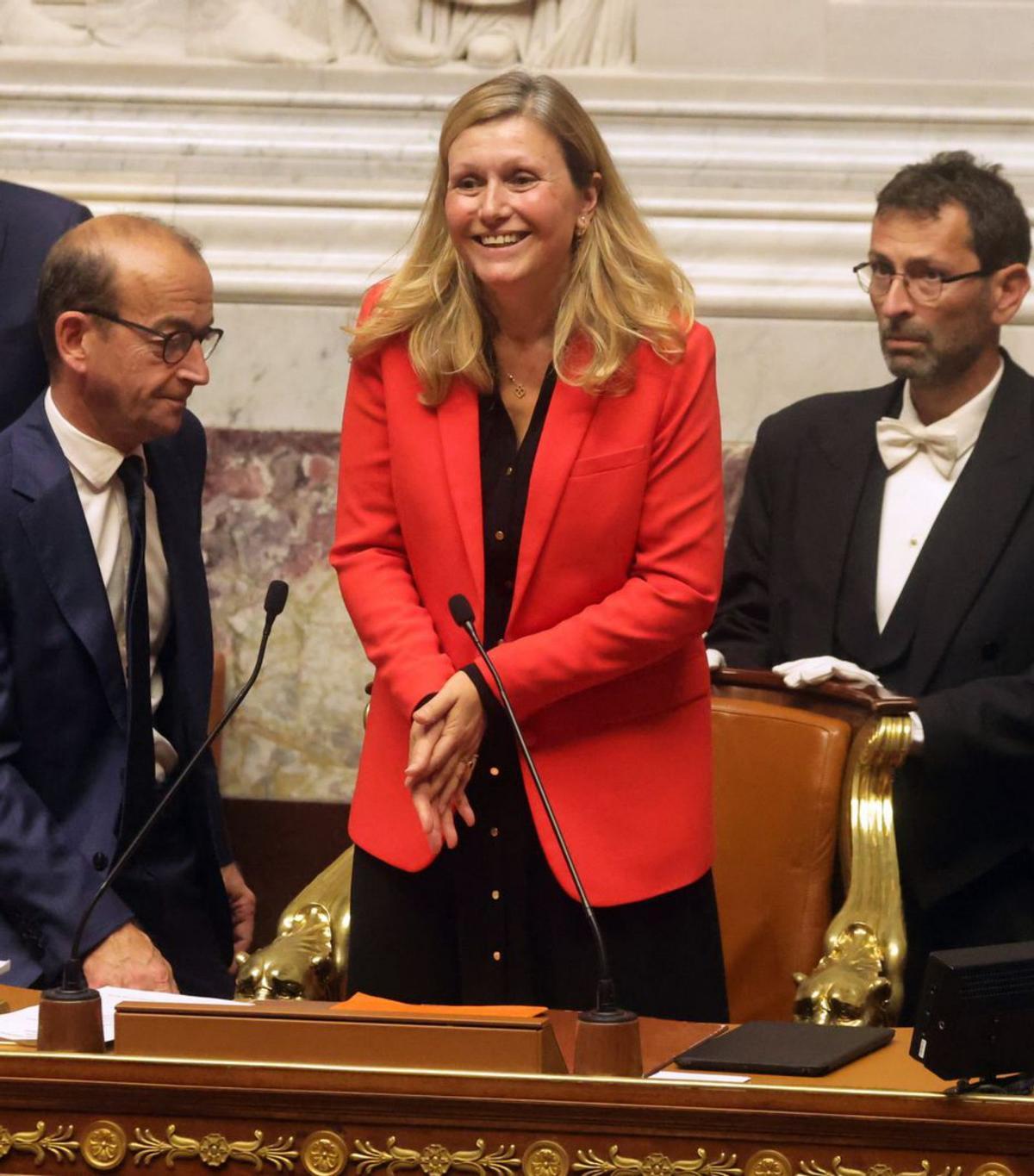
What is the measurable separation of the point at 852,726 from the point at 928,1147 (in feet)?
4.12

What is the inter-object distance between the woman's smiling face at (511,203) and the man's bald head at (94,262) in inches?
22.2

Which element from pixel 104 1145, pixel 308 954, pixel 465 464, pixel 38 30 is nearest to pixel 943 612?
pixel 465 464

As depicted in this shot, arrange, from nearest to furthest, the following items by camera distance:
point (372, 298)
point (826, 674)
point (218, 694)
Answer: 1. point (372, 298)
2. point (826, 674)
3. point (218, 694)

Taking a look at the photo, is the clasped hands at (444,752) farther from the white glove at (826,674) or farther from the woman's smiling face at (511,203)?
the white glove at (826,674)

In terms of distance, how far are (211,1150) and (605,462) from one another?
41.4 inches

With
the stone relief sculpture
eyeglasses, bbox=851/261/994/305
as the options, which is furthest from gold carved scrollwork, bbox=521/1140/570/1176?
the stone relief sculpture

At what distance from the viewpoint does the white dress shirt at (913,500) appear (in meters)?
3.42

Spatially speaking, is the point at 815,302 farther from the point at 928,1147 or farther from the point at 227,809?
the point at 928,1147

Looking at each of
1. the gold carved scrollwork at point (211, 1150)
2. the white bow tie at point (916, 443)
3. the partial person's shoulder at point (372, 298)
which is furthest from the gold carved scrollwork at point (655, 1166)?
the white bow tie at point (916, 443)

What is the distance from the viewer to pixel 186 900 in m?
3.11

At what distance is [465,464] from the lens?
2695mm

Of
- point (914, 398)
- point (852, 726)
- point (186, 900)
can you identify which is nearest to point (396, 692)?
point (186, 900)

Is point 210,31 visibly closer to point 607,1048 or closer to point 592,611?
point 592,611

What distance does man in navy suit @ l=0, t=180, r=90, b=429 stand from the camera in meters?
3.38
